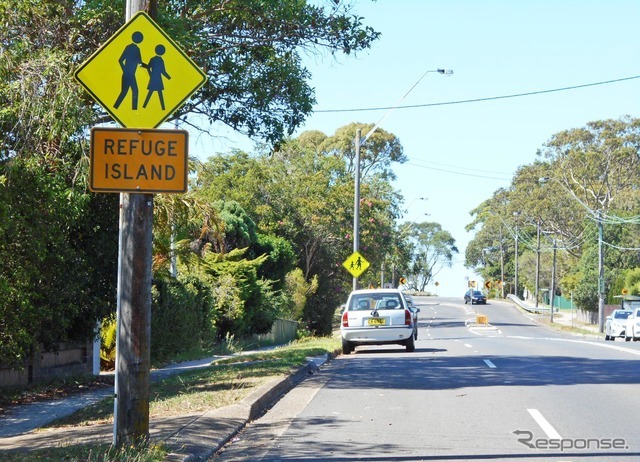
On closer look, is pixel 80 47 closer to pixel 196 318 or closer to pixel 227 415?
pixel 227 415

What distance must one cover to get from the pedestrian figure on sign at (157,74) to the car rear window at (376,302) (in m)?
15.7

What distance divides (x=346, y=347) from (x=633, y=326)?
20655mm

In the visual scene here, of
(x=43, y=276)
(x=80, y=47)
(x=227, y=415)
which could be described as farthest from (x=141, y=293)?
(x=80, y=47)

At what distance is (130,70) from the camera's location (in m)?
7.95

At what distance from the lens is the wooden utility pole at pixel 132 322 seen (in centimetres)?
802

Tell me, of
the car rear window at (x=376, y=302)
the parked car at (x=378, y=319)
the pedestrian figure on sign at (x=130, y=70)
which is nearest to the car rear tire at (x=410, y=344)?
the parked car at (x=378, y=319)

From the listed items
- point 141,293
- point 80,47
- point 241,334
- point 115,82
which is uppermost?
point 80,47

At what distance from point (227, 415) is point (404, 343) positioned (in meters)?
13.5

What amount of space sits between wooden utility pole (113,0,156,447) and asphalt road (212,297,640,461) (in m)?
1.07

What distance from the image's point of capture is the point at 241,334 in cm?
3241

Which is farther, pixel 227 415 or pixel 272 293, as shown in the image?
pixel 272 293

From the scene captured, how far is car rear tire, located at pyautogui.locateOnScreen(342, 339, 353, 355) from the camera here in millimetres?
23739

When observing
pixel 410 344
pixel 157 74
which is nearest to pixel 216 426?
pixel 157 74

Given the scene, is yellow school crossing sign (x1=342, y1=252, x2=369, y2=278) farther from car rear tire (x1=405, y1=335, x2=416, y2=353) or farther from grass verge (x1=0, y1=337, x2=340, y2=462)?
grass verge (x1=0, y1=337, x2=340, y2=462)
